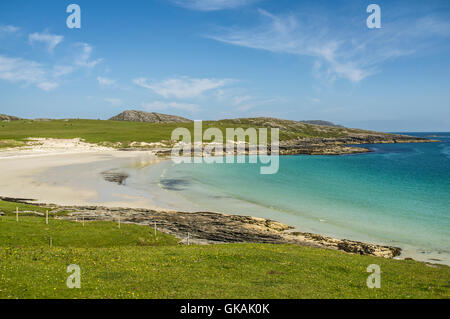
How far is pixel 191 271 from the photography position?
73.8 feet

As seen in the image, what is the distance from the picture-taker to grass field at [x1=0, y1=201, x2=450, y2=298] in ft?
59.2

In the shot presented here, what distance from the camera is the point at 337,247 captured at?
35125mm

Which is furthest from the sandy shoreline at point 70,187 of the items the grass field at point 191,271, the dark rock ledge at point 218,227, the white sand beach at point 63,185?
the grass field at point 191,271

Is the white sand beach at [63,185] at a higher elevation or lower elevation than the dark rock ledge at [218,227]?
higher

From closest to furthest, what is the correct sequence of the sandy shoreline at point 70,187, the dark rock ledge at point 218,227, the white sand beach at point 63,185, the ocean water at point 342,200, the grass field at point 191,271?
the grass field at point 191,271 < the dark rock ledge at point 218,227 < the ocean water at point 342,200 < the sandy shoreline at point 70,187 < the white sand beach at point 63,185

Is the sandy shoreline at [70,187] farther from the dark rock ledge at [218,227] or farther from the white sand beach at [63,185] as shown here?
the dark rock ledge at [218,227]

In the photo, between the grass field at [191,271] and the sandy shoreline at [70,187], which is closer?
the grass field at [191,271]

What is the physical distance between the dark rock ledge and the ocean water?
11.9ft

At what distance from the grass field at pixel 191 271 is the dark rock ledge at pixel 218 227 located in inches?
194

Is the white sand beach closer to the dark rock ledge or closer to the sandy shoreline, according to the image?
the sandy shoreline

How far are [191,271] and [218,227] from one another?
18654 millimetres

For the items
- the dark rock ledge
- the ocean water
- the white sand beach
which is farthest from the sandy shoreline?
the ocean water

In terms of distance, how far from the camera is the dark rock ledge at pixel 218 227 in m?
35.6
